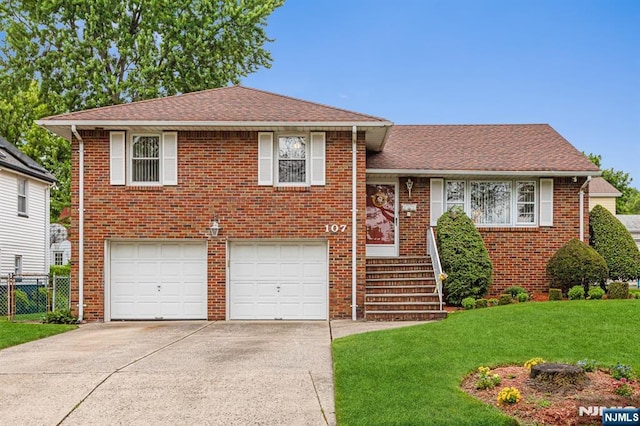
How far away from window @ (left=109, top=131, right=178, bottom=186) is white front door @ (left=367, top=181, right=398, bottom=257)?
5.54 meters

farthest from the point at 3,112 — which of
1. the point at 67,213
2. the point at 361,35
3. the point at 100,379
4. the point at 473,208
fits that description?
the point at 100,379

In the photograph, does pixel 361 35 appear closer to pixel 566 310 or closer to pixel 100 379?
pixel 566 310

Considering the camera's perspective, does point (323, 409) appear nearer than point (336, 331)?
Yes

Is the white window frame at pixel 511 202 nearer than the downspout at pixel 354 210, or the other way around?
the downspout at pixel 354 210

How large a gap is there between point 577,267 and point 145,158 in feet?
36.6

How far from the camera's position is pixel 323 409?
6.95 meters

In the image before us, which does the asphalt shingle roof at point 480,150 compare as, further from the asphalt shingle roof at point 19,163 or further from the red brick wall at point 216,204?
the asphalt shingle roof at point 19,163

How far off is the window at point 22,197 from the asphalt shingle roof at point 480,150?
14759 mm

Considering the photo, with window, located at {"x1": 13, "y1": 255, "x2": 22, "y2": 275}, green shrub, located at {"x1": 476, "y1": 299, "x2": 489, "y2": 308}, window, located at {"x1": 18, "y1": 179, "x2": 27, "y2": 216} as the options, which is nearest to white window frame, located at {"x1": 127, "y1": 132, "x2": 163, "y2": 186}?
green shrub, located at {"x1": 476, "y1": 299, "x2": 489, "y2": 308}

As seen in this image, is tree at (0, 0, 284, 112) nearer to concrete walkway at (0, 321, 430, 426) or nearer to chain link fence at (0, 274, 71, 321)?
chain link fence at (0, 274, 71, 321)

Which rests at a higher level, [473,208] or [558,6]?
[558,6]

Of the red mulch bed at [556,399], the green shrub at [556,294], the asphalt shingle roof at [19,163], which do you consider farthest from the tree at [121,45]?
the red mulch bed at [556,399]

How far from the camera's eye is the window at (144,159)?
1495cm

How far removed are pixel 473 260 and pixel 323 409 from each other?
9.18m
